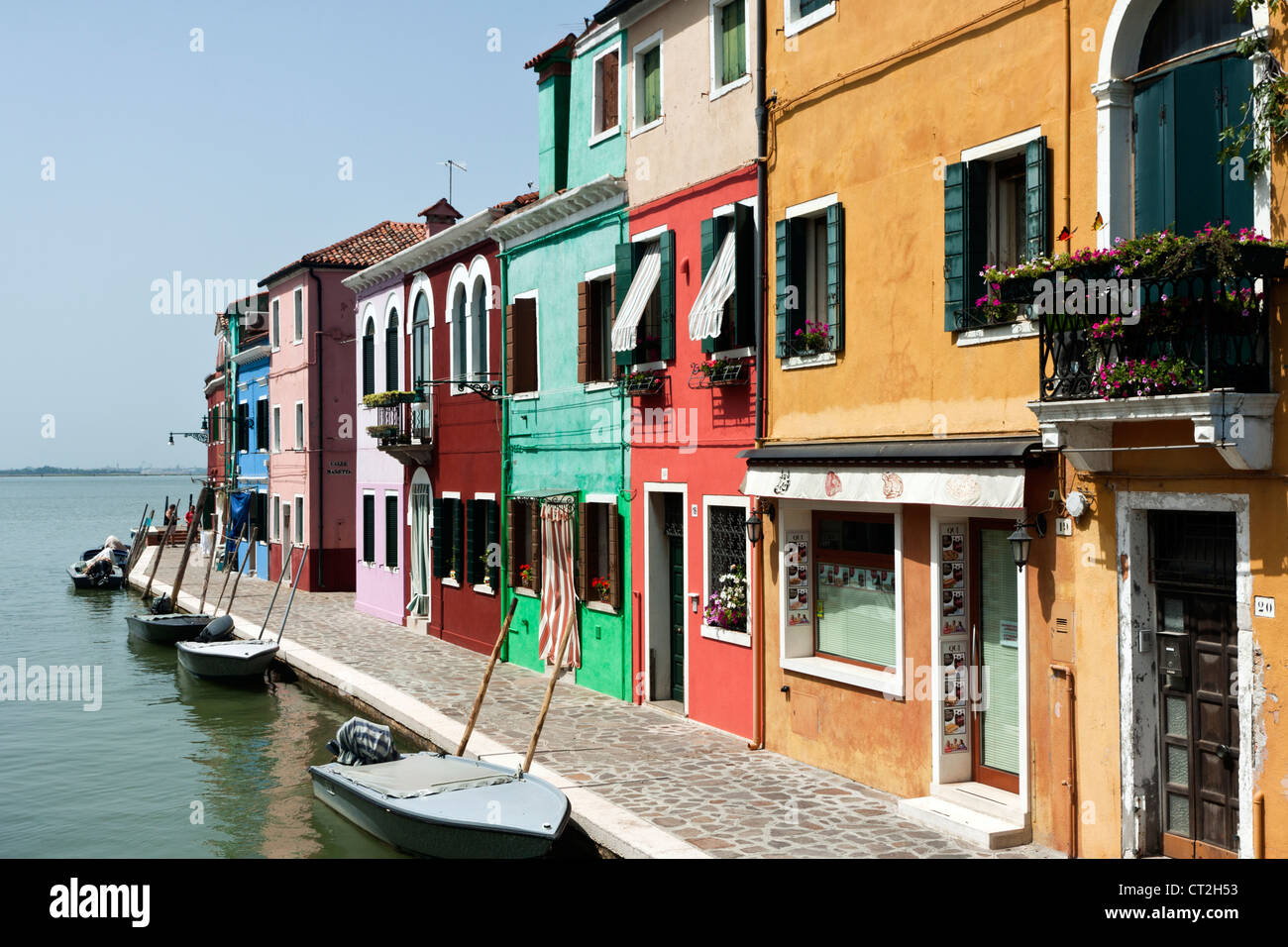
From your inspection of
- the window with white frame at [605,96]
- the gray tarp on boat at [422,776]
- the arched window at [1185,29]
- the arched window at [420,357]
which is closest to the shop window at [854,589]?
the gray tarp on boat at [422,776]

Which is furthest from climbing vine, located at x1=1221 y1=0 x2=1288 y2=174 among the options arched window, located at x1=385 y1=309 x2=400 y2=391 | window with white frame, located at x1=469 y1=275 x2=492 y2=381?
arched window, located at x1=385 y1=309 x2=400 y2=391

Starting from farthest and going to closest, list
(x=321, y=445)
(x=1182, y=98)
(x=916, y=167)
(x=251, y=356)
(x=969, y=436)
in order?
(x=251, y=356) → (x=321, y=445) → (x=916, y=167) → (x=969, y=436) → (x=1182, y=98)

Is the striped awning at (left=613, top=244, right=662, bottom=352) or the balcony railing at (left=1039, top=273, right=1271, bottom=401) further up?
the striped awning at (left=613, top=244, right=662, bottom=352)

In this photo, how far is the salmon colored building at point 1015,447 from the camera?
8297 millimetres

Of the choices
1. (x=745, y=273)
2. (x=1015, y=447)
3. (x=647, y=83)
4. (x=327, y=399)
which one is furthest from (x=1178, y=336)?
(x=327, y=399)

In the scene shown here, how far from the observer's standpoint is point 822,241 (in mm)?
13180

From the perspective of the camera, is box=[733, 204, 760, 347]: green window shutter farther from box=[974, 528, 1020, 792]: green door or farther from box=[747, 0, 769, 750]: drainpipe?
box=[974, 528, 1020, 792]: green door

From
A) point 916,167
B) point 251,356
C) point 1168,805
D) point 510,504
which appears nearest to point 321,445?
point 251,356

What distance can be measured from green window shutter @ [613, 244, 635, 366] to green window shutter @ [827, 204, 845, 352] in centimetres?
435

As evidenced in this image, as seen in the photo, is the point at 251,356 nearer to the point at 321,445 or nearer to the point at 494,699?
the point at 321,445

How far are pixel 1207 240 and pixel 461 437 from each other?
16958 millimetres

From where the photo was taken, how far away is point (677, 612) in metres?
16.5

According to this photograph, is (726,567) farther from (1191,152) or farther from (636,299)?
(1191,152)

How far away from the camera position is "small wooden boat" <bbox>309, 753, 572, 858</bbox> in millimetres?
10727
